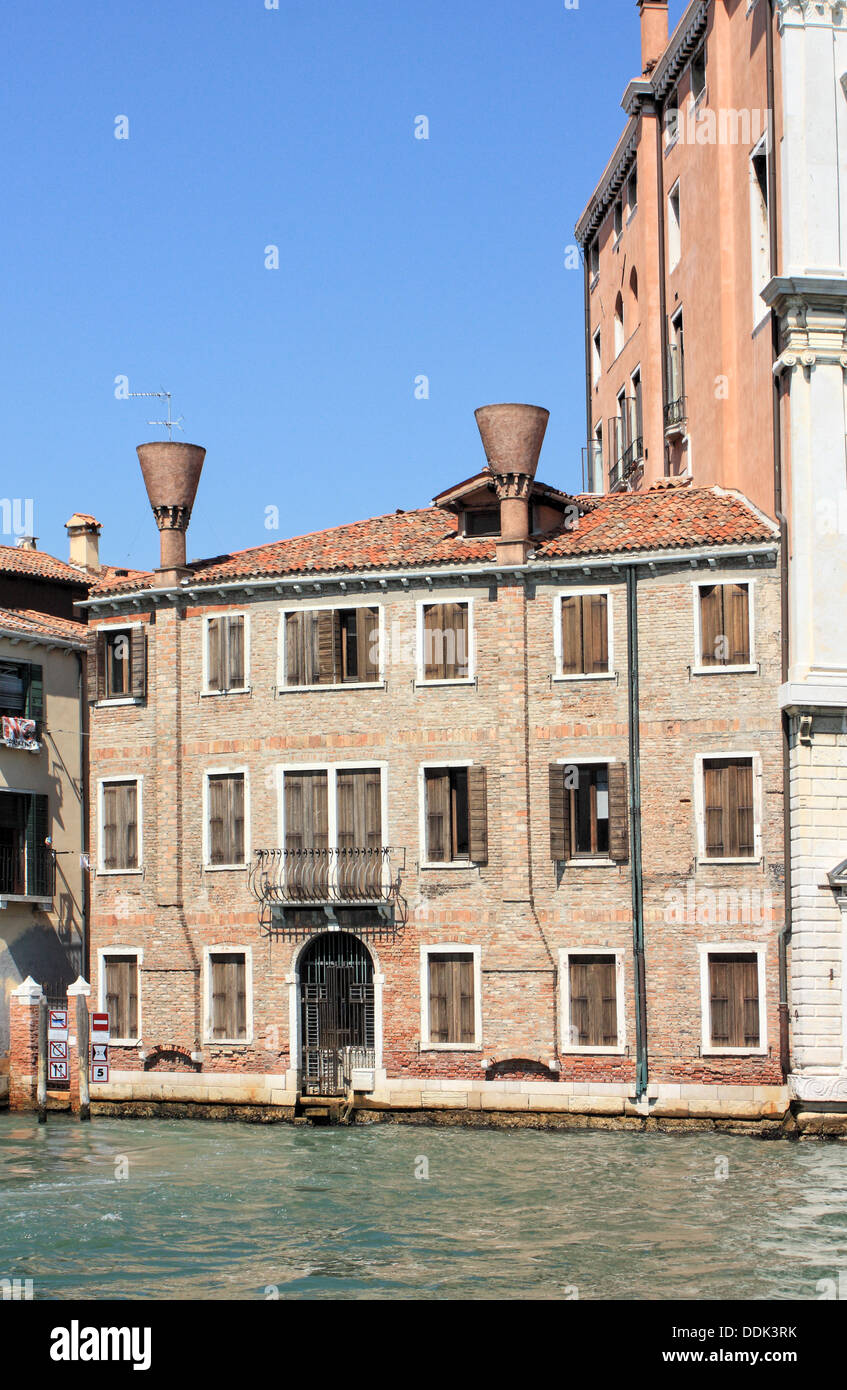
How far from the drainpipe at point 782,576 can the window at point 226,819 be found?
1043 centimetres

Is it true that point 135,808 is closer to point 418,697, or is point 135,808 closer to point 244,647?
point 244,647

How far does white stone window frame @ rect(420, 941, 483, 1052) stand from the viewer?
33406 millimetres

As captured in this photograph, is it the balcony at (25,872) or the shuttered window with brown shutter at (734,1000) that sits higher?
the balcony at (25,872)

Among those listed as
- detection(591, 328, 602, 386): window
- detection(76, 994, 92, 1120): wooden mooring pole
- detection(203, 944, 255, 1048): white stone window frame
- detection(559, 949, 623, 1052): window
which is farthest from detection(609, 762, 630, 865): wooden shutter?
detection(591, 328, 602, 386): window

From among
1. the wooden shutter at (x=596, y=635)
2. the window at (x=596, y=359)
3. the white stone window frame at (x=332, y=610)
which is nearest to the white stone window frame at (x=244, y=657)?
the white stone window frame at (x=332, y=610)

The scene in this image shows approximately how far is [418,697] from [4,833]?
10226 mm

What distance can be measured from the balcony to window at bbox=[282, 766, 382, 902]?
272 inches

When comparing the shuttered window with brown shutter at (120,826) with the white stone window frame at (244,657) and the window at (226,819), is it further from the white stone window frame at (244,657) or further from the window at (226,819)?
the white stone window frame at (244,657)

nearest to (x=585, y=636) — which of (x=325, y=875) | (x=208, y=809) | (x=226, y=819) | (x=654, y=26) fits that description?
(x=325, y=875)

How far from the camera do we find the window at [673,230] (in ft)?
132

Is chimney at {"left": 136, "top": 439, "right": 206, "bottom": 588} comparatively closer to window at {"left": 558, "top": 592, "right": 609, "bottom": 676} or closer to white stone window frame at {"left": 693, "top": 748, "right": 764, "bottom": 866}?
window at {"left": 558, "top": 592, "right": 609, "bottom": 676}

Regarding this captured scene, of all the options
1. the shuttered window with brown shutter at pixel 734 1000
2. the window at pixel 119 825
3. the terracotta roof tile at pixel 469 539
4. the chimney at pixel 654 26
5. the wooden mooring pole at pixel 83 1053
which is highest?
the chimney at pixel 654 26
